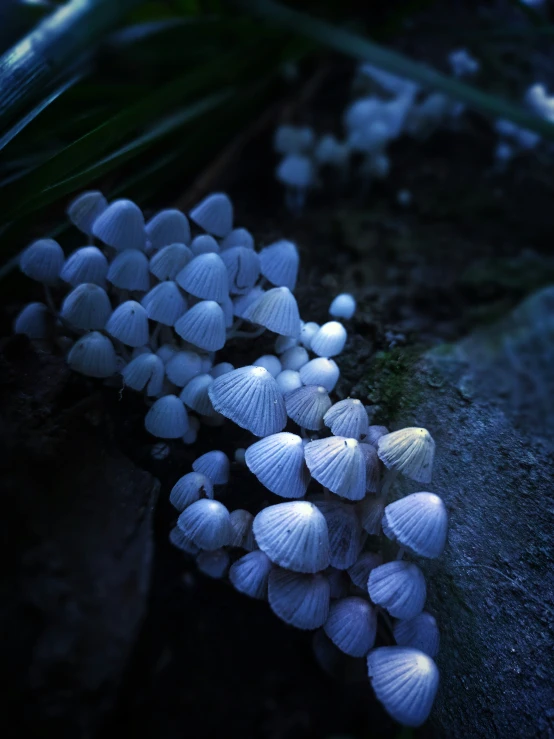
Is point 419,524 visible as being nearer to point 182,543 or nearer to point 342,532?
point 342,532

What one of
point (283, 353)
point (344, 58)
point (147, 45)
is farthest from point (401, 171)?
point (283, 353)

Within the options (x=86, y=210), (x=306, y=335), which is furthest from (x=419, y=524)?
(x=86, y=210)

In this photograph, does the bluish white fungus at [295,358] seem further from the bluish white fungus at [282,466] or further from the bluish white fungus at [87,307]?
the bluish white fungus at [87,307]

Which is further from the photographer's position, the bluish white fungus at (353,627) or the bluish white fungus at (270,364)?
the bluish white fungus at (270,364)

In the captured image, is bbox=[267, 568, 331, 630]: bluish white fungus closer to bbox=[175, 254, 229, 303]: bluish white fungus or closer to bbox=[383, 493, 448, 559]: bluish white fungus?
bbox=[383, 493, 448, 559]: bluish white fungus

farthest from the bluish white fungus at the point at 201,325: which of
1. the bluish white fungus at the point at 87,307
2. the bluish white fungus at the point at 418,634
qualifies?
the bluish white fungus at the point at 418,634

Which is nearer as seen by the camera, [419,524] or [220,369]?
[419,524]
